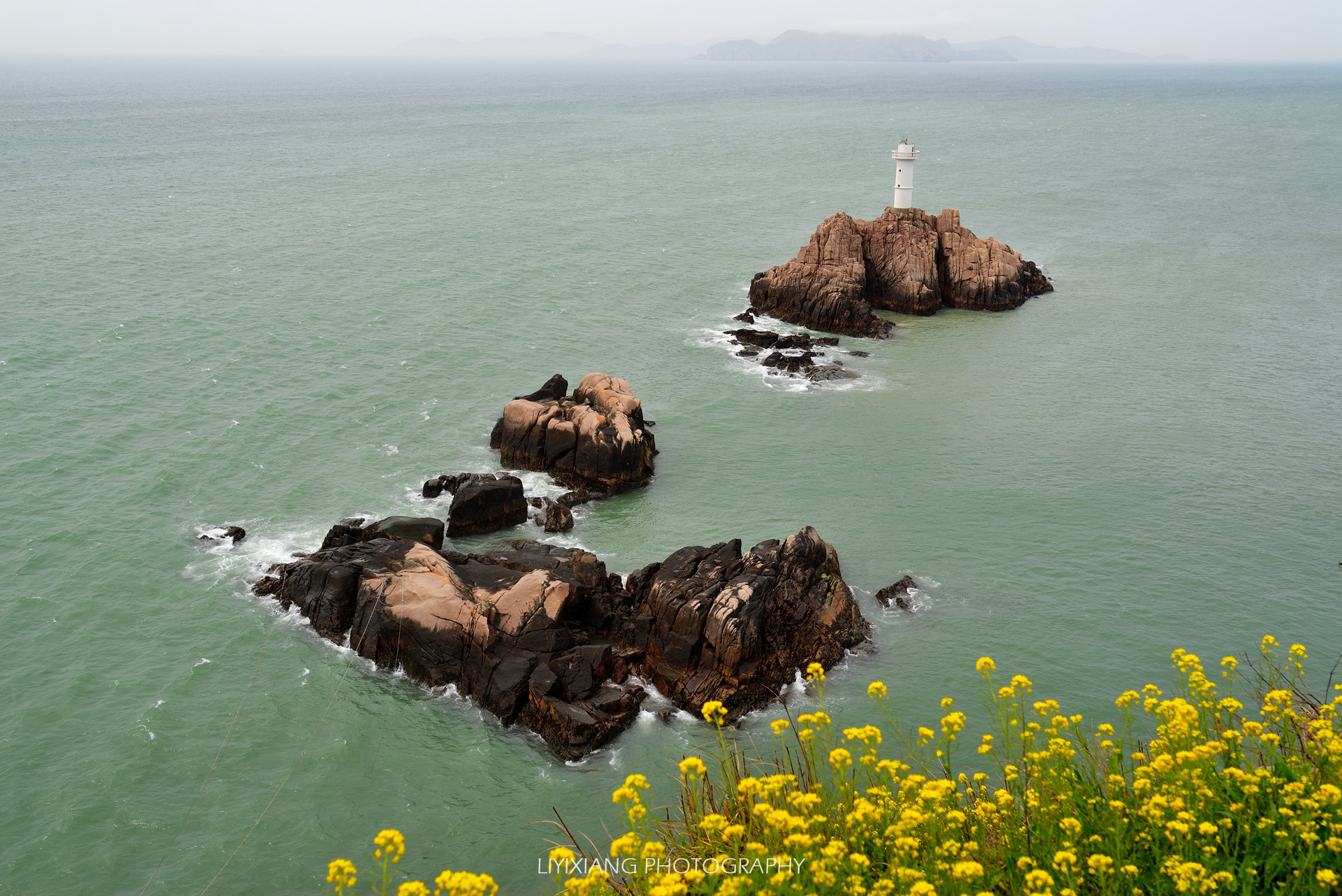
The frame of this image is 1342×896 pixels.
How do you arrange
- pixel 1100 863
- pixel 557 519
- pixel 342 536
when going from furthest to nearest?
pixel 557 519 → pixel 342 536 → pixel 1100 863

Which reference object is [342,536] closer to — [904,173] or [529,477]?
[529,477]

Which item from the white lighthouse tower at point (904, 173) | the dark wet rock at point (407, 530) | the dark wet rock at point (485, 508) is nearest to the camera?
the dark wet rock at point (407, 530)

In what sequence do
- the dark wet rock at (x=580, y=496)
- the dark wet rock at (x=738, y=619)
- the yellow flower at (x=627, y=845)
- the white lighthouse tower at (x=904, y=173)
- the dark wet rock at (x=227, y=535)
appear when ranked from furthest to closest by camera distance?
the white lighthouse tower at (x=904, y=173)
the dark wet rock at (x=580, y=496)
the dark wet rock at (x=227, y=535)
the dark wet rock at (x=738, y=619)
the yellow flower at (x=627, y=845)

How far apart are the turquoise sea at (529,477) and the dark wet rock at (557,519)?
60 cm

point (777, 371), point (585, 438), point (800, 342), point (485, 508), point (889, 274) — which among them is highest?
point (889, 274)

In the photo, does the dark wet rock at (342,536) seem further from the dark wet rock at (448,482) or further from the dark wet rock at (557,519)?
the dark wet rock at (557,519)

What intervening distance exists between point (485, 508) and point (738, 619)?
1235cm

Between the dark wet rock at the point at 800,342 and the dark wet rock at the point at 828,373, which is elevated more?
the dark wet rock at the point at 800,342

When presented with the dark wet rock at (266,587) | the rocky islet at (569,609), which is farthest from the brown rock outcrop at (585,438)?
the dark wet rock at (266,587)

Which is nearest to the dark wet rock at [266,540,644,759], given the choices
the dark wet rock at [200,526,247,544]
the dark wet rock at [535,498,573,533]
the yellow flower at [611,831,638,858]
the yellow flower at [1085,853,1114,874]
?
the dark wet rock at [535,498,573,533]

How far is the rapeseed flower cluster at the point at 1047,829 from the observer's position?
1002 cm

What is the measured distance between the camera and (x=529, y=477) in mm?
38594

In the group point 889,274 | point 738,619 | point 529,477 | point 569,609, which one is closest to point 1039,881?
point 738,619

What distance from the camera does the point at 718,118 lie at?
7544 inches
